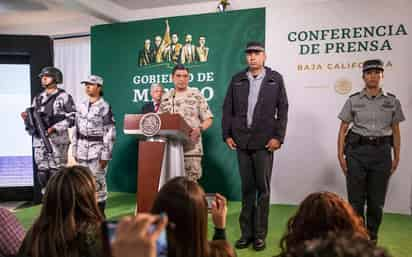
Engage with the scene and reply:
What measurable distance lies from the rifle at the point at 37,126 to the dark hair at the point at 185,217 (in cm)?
342

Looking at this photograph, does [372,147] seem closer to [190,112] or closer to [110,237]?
[190,112]

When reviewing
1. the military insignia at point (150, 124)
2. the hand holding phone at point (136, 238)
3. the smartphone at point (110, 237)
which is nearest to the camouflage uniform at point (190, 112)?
the military insignia at point (150, 124)

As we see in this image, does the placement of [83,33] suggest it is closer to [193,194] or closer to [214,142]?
[214,142]

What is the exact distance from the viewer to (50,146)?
4234mm

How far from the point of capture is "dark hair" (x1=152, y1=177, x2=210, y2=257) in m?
1.03

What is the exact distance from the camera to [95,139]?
3.83 meters

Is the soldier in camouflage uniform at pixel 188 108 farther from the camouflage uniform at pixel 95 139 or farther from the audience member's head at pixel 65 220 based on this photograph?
the audience member's head at pixel 65 220

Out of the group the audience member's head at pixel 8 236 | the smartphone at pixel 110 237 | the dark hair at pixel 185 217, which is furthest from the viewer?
the audience member's head at pixel 8 236

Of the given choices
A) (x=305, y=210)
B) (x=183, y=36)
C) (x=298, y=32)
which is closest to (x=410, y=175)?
(x=298, y=32)

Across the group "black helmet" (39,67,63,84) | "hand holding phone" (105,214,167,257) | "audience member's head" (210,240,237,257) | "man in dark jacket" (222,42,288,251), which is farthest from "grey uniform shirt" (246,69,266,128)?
"hand holding phone" (105,214,167,257)

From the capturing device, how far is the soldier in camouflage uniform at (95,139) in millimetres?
3816

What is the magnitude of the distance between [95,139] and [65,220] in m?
2.49

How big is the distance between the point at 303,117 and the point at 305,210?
11.3 feet

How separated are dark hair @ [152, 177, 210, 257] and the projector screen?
15.3ft
